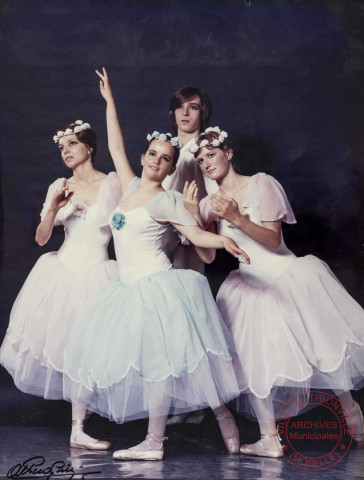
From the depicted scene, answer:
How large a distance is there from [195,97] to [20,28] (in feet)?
3.72

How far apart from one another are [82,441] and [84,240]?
1099mm

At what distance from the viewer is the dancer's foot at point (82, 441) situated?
345 centimetres

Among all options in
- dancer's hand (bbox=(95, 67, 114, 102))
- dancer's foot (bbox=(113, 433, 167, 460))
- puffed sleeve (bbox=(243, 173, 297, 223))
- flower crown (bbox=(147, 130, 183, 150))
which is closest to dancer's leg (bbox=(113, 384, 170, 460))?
dancer's foot (bbox=(113, 433, 167, 460))

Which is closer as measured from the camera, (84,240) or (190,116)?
(84,240)

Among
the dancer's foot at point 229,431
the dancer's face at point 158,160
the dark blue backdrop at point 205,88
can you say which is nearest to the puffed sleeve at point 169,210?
the dancer's face at point 158,160

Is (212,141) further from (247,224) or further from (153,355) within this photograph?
(153,355)

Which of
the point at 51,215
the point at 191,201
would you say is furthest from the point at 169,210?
the point at 51,215

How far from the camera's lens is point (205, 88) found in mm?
3957

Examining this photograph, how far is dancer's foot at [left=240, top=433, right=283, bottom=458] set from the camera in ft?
10.9

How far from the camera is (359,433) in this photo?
3.55 metres

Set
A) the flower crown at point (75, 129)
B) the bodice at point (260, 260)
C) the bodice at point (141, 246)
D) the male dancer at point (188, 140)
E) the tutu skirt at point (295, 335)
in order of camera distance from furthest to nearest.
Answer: the flower crown at point (75, 129) < the male dancer at point (188, 140) < the bodice at point (260, 260) < the bodice at point (141, 246) < the tutu skirt at point (295, 335)

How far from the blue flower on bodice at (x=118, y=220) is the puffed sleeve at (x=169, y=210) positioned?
0.49 ft

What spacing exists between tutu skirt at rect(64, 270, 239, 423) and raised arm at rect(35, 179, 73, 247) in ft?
2.18

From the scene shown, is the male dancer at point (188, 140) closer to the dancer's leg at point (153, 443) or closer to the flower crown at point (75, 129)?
the flower crown at point (75, 129)
